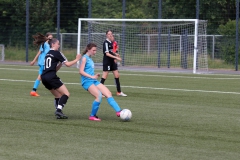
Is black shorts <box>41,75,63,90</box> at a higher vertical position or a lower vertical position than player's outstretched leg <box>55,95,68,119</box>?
higher

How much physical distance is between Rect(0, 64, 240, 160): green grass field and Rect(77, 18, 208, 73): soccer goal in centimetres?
1447

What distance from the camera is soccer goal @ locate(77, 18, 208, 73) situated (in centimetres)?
3203

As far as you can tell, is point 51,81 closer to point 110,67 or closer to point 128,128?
point 128,128

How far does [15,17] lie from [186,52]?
14.0 metres

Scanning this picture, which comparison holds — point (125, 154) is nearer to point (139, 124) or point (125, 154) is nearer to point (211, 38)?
point (139, 124)

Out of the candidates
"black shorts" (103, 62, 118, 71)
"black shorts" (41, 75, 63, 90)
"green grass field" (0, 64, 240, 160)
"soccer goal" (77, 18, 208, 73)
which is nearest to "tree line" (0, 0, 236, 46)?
"soccer goal" (77, 18, 208, 73)

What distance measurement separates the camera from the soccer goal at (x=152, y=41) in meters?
32.0

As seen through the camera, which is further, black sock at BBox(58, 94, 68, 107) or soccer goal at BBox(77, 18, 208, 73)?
soccer goal at BBox(77, 18, 208, 73)

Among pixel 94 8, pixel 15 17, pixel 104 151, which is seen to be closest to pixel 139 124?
pixel 104 151

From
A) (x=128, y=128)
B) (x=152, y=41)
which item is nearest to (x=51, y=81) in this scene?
(x=128, y=128)

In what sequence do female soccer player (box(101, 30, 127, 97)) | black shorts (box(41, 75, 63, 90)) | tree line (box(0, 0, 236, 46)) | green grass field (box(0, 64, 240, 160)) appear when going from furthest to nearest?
tree line (box(0, 0, 236, 46)) < female soccer player (box(101, 30, 127, 97)) < black shorts (box(41, 75, 63, 90)) < green grass field (box(0, 64, 240, 160))

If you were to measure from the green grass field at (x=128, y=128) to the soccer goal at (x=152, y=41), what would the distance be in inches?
570

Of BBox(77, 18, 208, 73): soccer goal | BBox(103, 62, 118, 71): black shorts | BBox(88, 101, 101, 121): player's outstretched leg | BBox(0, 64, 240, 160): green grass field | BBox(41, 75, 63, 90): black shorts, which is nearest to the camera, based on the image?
BBox(0, 64, 240, 160): green grass field

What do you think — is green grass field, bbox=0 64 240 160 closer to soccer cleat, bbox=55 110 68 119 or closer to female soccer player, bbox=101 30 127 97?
soccer cleat, bbox=55 110 68 119
